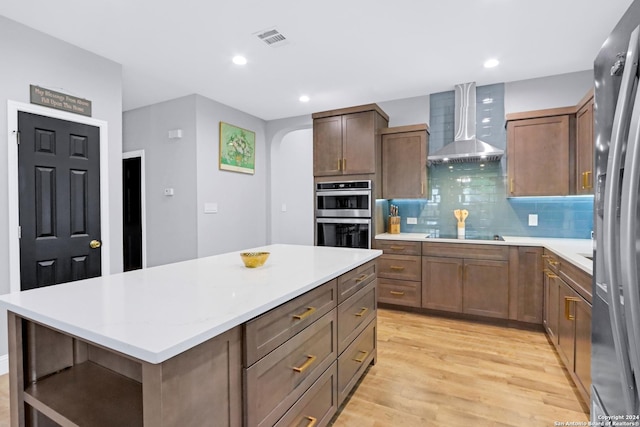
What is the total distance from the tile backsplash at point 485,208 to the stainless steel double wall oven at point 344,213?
45 cm

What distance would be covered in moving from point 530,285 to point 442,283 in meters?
0.80

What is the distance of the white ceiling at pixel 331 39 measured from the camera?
→ 2393 millimetres

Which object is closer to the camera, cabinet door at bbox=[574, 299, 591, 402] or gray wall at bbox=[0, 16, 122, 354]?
cabinet door at bbox=[574, 299, 591, 402]

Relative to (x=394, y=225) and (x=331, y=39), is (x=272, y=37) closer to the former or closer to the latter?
(x=331, y=39)

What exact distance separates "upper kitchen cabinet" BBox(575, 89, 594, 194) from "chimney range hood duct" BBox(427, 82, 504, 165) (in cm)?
72

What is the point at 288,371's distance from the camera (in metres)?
1.35

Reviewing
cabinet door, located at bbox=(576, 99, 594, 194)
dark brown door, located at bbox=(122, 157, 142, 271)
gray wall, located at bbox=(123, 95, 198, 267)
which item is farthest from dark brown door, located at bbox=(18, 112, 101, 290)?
cabinet door, located at bbox=(576, 99, 594, 194)

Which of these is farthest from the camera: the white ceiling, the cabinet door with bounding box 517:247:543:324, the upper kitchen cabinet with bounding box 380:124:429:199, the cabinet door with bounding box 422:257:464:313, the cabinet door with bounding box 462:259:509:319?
the upper kitchen cabinet with bounding box 380:124:429:199

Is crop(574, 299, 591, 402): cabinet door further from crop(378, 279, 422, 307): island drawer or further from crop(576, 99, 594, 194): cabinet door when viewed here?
crop(378, 279, 422, 307): island drawer

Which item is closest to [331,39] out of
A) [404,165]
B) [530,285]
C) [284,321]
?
[404,165]

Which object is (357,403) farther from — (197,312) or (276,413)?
(197,312)

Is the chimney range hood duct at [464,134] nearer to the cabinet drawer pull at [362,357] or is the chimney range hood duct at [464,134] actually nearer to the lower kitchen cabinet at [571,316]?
the lower kitchen cabinet at [571,316]

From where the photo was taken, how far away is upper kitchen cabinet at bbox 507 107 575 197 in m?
3.22

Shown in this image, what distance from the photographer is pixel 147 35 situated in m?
2.79
